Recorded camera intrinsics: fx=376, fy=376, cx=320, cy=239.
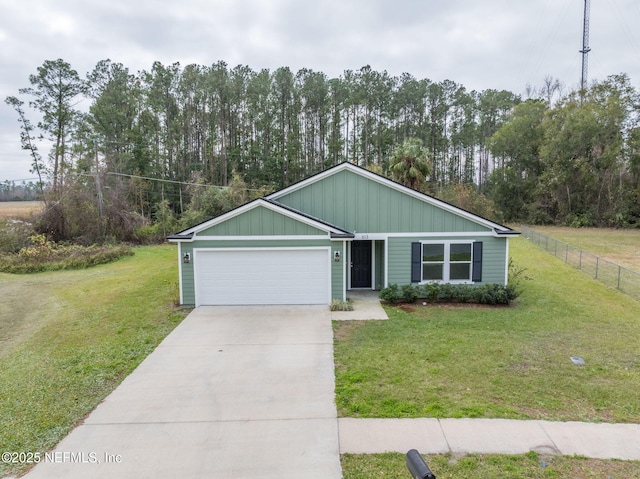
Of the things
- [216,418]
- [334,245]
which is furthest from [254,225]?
[216,418]

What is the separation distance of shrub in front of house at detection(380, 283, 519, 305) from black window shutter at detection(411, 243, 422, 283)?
1.70 ft

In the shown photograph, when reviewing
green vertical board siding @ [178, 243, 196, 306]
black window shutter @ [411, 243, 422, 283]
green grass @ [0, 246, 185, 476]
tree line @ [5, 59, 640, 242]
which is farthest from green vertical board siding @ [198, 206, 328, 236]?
tree line @ [5, 59, 640, 242]

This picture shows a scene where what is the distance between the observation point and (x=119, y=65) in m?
33.9

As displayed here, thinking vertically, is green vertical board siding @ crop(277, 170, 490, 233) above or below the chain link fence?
above

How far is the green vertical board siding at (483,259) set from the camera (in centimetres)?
1215

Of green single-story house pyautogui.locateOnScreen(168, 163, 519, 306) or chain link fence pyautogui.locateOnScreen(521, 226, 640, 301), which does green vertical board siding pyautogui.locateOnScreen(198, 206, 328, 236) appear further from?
chain link fence pyautogui.locateOnScreen(521, 226, 640, 301)

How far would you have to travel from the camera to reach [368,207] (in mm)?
12469

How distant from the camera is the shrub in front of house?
1123 centimetres

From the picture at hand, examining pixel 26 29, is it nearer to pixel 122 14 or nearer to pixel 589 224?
pixel 122 14

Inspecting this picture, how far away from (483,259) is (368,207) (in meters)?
4.08

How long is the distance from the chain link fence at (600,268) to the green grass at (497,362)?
2303 millimetres

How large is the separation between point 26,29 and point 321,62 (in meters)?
28.1

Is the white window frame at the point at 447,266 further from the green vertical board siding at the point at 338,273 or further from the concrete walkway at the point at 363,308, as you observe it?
the green vertical board siding at the point at 338,273

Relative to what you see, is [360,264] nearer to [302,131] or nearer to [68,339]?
[68,339]
